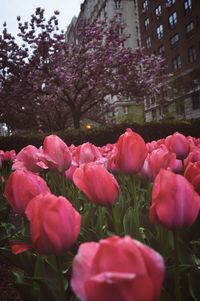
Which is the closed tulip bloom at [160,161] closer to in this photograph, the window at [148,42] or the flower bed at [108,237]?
the flower bed at [108,237]

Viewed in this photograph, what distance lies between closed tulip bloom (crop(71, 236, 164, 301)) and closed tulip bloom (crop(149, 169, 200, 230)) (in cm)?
22

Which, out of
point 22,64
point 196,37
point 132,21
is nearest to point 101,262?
point 22,64

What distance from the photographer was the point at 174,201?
1.96ft

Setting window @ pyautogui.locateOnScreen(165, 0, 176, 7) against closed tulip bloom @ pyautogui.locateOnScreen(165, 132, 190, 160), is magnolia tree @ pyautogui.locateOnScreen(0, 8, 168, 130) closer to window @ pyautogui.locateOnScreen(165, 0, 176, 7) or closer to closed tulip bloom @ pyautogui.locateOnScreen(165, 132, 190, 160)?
closed tulip bloom @ pyautogui.locateOnScreen(165, 132, 190, 160)

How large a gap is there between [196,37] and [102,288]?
36.6 m

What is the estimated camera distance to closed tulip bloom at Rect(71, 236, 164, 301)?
1.18ft

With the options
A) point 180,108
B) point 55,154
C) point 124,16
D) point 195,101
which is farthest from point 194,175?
point 124,16

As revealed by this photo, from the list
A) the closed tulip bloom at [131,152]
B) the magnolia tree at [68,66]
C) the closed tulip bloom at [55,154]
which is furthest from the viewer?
the magnolia tree at [68,66]

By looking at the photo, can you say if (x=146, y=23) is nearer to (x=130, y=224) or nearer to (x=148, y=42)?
(x=148, y=42)

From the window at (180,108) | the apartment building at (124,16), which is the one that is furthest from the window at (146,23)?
the window at (180,108)

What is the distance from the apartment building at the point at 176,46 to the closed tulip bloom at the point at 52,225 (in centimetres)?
3009

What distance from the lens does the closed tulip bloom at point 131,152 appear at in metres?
0.95

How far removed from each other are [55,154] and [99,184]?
1.64ft

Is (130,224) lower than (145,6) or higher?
lower
